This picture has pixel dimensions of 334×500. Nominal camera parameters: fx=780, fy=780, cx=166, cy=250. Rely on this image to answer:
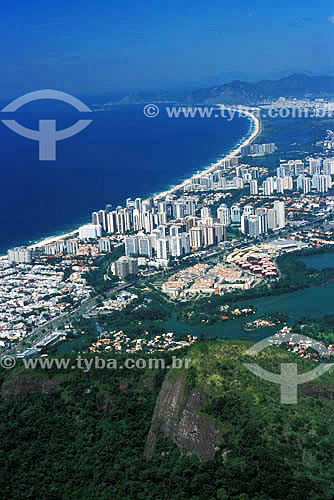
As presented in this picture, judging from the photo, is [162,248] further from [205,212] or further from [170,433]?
[170,433]

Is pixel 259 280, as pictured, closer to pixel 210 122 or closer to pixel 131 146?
pixel 131 146

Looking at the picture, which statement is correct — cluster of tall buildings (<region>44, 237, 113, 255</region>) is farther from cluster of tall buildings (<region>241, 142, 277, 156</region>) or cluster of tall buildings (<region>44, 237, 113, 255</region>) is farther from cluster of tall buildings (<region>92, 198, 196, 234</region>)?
cluster of tall buildings (<region>241, 142, 277, 156</region>)

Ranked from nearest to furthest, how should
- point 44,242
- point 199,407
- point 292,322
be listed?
point 199,407
point 292,322
point 44,242

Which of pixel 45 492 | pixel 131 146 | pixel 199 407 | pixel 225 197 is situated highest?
pixel 131 146

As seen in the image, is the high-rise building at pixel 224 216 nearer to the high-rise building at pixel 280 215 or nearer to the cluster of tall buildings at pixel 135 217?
the cluster of tall buildings at pixel 135 217

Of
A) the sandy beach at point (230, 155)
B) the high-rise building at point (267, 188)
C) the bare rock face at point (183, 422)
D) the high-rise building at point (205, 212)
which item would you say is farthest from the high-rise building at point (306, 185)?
the bare rock face at point (183, 422)

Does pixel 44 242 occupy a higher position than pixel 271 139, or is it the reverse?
pixel 271 139

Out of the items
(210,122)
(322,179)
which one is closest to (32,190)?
(322,179)

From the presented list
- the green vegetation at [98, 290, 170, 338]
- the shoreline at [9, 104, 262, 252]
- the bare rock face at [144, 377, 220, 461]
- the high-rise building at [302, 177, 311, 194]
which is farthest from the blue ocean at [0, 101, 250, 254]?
the bare rock face at [144, 377, 220, 461]
